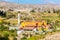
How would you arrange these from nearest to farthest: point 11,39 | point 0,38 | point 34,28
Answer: point 0,38, point 11,39, point 34,28

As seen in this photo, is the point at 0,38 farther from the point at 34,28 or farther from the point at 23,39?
the point at 34,28

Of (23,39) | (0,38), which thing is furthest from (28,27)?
(0,38)

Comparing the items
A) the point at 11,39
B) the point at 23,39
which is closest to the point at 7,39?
the point at 11,39

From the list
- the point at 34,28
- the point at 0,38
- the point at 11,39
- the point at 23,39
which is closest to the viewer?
the point at 0,38

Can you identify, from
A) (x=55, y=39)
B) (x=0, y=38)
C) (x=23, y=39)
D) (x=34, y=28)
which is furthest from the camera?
(x=34, y=28)

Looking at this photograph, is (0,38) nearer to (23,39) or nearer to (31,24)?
(23,39)

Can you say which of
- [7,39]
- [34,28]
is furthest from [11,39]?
[34,28]

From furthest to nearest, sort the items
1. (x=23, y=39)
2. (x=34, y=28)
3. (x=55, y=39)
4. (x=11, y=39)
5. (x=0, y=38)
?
(x=34, y=28) → (x=23, y=39) → (x=11, y=39) → (x=0, y=38) → (x=55, y=39)

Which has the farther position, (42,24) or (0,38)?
(42,24)

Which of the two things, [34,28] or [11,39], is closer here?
[11,39]
